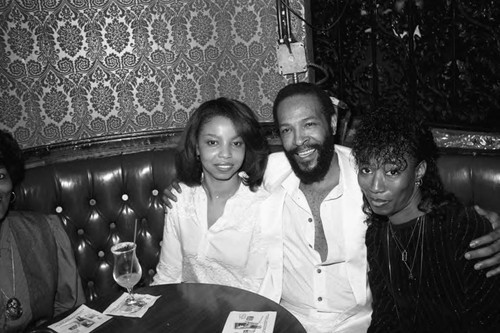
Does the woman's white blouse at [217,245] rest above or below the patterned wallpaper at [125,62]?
below

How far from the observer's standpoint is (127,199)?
2955 mm

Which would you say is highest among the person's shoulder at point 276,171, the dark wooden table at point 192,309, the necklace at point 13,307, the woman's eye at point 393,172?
the woman's eye at point 393,172

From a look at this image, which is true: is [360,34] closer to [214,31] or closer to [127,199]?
[214,31]

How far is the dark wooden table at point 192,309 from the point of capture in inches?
69.0

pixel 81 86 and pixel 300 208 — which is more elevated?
pixel 81 86

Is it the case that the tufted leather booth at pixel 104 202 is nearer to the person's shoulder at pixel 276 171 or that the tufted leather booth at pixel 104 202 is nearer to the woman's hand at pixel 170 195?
the woman's hand at pixel 170 195

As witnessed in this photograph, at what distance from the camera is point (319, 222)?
2367mm

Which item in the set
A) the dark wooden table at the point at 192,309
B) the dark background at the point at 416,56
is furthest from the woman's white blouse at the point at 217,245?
the dark background at the point at 416,56

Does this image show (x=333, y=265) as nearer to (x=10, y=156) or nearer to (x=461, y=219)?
(x=461, y=219)

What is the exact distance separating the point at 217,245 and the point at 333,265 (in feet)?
2.04

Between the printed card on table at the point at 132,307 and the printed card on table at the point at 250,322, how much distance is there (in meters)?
0.37

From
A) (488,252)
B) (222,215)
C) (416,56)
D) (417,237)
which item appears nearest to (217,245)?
(222,215)

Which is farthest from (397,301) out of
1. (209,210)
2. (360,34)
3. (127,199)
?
(360,34)

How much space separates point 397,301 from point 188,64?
2.15 m
